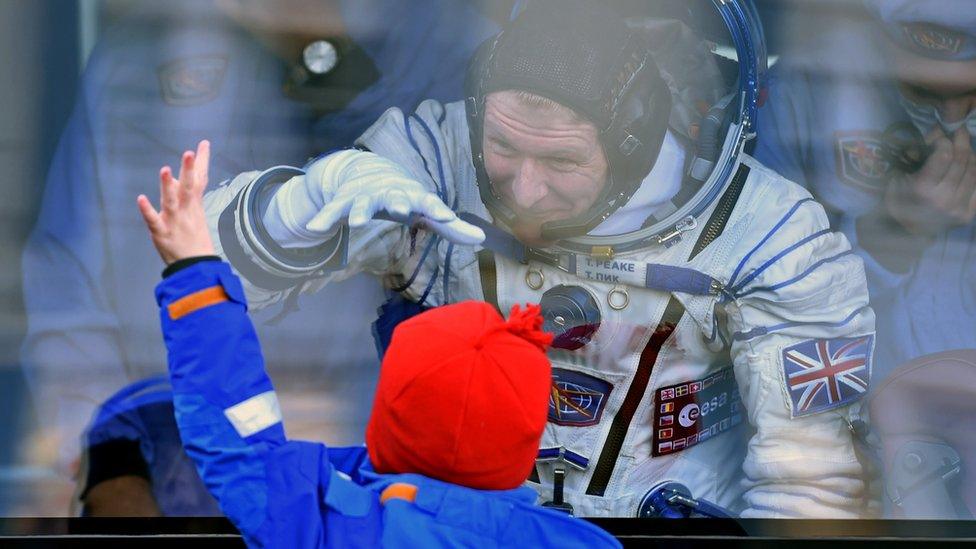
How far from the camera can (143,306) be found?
1859mm

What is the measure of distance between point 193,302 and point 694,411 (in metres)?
1.00

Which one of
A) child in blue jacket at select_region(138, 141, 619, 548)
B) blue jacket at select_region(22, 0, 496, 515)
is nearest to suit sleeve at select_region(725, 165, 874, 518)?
blue jacket at select_region(22, 0, 496, 515)

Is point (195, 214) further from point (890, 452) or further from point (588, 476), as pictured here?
point (890, 452)

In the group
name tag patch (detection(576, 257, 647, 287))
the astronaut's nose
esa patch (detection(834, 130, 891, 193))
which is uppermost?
esa patch (detection(834, 130, 891, 193))

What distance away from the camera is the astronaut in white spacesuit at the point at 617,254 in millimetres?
1843

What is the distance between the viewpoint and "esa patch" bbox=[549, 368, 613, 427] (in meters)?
1.94

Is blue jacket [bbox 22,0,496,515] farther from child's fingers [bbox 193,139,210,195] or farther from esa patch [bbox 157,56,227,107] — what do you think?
child's fingers [bbox 193,139,210,195]

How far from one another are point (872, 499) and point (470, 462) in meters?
1.04

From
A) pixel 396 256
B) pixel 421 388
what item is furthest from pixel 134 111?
pixel 421 388

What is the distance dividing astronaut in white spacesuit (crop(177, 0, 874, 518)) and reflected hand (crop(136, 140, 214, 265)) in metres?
0.46

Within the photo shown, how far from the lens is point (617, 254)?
1.91 m

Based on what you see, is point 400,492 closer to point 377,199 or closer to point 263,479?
point 263,479

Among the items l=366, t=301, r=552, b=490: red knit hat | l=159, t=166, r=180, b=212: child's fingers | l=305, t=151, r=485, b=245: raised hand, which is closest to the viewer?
l=366, t=301, r=552, b=490: red knit hat

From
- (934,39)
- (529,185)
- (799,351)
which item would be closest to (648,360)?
(799,351)
